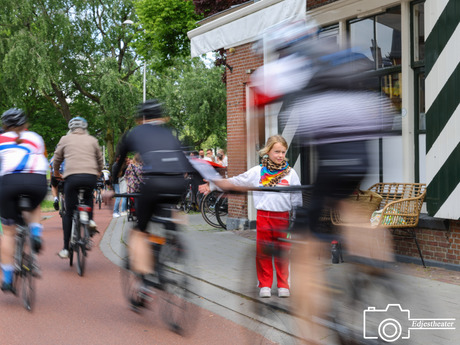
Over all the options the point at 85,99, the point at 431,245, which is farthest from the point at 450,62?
the point at 85,99

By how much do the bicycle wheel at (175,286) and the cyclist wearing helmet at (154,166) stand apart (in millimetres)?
281

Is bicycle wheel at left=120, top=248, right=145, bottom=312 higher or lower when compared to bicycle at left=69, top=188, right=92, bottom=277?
lower

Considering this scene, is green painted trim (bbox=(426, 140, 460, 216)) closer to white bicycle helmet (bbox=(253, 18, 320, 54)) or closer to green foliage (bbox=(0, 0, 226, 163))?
white bicycle helmet (bbox=(253, 18, 320, 54))

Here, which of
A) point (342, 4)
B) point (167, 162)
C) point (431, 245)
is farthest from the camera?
point (342, 4)

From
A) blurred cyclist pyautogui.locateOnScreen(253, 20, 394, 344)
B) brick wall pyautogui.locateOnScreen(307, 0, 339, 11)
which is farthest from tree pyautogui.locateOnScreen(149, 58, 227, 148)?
blurred cyclist pyautogui.locateOnScreen(253, 20, 394, 344)

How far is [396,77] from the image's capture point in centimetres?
745

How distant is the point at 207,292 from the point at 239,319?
953mm

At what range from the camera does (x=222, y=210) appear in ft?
36.9

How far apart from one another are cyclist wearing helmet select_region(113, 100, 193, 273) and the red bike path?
0.59 metres

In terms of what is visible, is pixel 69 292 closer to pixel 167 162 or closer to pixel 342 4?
pixel 167 162

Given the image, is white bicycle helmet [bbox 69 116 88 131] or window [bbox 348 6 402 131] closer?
white bicycle helmet [bbox 69 116 88 131]

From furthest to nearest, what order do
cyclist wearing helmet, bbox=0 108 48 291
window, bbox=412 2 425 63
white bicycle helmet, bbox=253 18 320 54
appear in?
window, bbox=412 2 425 63, cyclist wearing helmet, bbox=0 108 48 291, white bicycle helmet, bbox=253 18 320 54

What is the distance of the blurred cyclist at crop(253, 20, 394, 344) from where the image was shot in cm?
292

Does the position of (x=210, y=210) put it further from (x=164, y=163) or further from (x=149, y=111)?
(x=164, y=163)
